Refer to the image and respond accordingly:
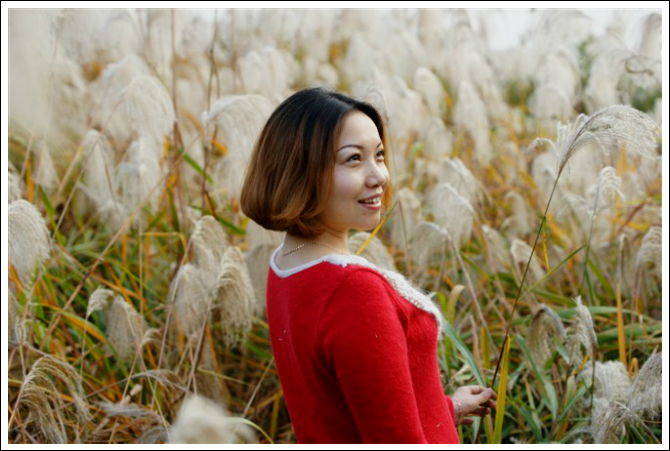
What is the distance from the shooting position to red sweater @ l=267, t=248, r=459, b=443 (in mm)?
998

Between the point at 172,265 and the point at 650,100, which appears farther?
the point at 650,100

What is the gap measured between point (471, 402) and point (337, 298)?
0.46 meters

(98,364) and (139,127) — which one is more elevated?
(139,127)

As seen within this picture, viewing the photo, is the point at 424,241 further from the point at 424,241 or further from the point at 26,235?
the point at 26,235

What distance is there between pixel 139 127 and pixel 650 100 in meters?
2.84

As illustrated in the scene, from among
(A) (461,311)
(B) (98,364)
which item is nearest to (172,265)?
(B) (98,364)

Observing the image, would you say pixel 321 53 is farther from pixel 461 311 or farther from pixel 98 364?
pixel 98 364

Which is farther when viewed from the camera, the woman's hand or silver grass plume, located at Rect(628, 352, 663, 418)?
silver grass plume, located at Rect(628, 352, 663, 418)

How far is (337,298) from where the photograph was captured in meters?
1.04

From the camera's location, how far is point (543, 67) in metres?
2.86

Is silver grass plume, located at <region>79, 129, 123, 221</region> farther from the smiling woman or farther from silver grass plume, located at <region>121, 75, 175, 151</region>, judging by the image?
the smiling woman

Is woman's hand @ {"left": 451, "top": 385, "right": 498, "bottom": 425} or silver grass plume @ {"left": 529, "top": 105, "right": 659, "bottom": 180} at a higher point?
silver grass plume @ {"left": 529, "top": 105, "right": 659, "bottom": 180}

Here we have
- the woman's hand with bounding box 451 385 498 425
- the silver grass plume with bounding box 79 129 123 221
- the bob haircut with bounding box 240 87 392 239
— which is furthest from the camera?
the silver grass plume with bounding box 79 129 123 221

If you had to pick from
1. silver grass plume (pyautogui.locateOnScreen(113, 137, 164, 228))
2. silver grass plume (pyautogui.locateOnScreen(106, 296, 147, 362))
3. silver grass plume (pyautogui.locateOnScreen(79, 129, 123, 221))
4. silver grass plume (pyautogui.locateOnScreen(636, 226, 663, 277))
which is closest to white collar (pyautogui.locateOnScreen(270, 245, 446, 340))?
silver grass plume (pyautogui.locateOnScreen(106, 296, 147, 362))
